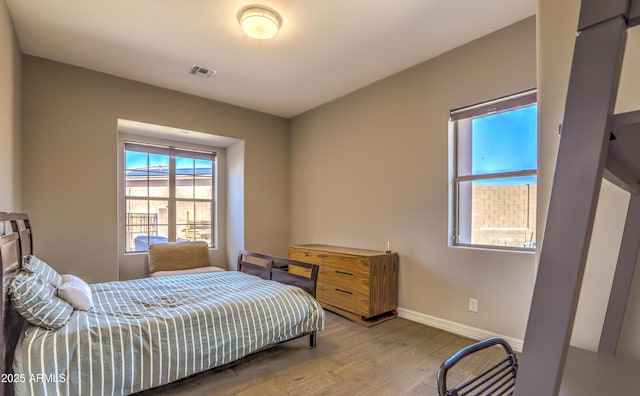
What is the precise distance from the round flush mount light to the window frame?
2825 mm

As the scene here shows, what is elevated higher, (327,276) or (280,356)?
(327,276)

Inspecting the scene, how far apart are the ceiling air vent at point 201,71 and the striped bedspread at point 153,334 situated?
239 cm

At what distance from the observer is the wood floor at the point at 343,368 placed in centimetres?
209

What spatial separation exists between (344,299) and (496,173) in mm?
2057

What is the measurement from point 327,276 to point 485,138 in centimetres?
230

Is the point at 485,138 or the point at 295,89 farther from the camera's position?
the point at 295,89

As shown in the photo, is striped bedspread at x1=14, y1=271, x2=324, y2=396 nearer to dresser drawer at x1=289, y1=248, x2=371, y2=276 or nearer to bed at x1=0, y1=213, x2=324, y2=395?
bed at x1=0, y1=213, x2=324, y2=395

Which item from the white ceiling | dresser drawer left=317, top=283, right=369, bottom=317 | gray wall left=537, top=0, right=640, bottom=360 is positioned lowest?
dresser drawer left=317, top=283, right=369, bottom=317

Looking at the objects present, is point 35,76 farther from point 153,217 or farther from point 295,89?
point 295,89

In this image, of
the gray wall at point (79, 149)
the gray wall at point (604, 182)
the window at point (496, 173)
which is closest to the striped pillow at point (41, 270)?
the gray wall at point (79, 149)

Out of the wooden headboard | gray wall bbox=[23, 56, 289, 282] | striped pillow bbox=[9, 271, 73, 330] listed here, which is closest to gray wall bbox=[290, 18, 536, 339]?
gray wall bbox=[23, 56, 289, 282]

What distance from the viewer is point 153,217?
4.67 metres

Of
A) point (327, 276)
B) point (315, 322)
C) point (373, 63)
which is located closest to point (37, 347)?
point (315, 322)

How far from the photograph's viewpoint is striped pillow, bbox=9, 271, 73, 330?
1.60 meters
